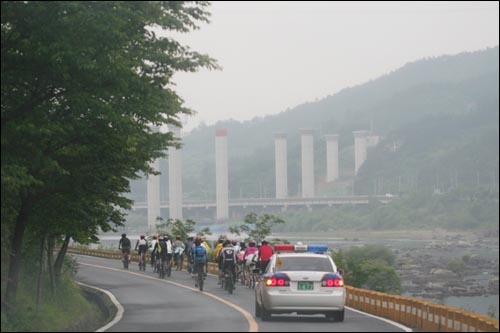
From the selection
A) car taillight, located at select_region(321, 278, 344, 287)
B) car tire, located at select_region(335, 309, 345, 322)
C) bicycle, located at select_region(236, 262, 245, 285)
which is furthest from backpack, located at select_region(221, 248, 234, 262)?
car taillight, located at select_region(321, 278, 344, 287)

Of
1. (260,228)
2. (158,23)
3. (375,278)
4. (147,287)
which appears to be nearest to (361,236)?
(260,228)

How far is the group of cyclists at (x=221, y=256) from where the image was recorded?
31.5 m

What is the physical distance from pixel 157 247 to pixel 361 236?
145m

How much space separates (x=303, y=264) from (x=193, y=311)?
463 centimetres

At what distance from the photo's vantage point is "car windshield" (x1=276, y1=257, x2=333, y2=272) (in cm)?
2048

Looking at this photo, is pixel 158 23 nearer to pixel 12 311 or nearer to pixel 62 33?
pixel 62 33

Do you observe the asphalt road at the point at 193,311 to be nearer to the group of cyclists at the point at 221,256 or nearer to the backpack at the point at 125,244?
the group of cyclists at the point at 221,256

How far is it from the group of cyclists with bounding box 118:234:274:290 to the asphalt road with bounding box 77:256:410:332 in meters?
0.60

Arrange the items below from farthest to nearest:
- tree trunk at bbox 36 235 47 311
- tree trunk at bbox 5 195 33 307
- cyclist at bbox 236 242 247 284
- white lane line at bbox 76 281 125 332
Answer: cyclist at bbox 236 242 247 284
tree trunk at bbox 36 235 47 311
tree trunk at bbox 5 195 33 307
white lane line at bbox 76 281 125 332

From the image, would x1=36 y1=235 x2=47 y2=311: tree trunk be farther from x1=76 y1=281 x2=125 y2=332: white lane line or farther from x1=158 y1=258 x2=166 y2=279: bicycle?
x1=158 y1=258 x2=166 y2=279: bicycle

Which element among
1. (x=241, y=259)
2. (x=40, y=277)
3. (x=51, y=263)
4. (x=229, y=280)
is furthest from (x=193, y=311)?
(x=241, y=259)

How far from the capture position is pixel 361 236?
7229 inches

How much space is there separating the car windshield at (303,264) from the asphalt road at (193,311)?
1.09 meters

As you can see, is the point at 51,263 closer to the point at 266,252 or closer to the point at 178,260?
the point at 266,252
